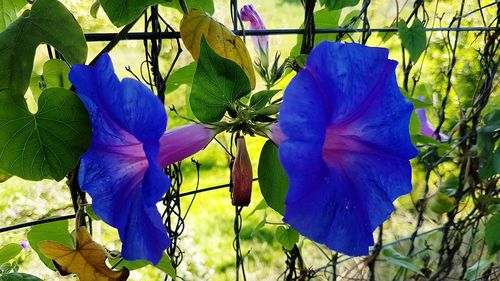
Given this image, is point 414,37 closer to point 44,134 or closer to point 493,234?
point 493,234

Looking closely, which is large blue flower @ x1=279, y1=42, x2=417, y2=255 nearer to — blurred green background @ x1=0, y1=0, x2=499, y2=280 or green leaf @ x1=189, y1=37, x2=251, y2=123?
green leaf @ x1=189, y1=37, x2=251, y2=123

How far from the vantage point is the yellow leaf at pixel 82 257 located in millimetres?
532

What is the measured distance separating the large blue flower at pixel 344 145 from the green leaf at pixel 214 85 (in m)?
0.10

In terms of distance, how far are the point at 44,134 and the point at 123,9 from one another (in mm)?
128

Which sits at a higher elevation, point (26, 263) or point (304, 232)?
point (304, 232)

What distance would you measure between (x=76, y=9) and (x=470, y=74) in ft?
5.25

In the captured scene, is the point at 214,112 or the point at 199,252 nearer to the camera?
the point at 214,112

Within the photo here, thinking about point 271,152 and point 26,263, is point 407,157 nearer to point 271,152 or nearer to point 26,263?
point 271,152

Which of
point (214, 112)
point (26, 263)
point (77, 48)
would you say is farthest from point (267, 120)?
point (26, 263)

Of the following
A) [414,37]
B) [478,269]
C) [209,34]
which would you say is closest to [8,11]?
[209,34]

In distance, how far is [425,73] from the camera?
223cm

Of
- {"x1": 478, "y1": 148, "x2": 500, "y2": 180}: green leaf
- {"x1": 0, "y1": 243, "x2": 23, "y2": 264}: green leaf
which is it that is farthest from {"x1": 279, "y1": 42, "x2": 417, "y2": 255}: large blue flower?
{"x1": 478, "y1": 148, "x2": 500, "y2": 180}: green leaf

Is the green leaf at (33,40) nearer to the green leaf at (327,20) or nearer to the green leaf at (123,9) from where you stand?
the green leaf at (123,9)

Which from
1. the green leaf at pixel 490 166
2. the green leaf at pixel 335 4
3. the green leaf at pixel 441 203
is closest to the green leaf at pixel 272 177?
the green leaf at pixel 335 4
